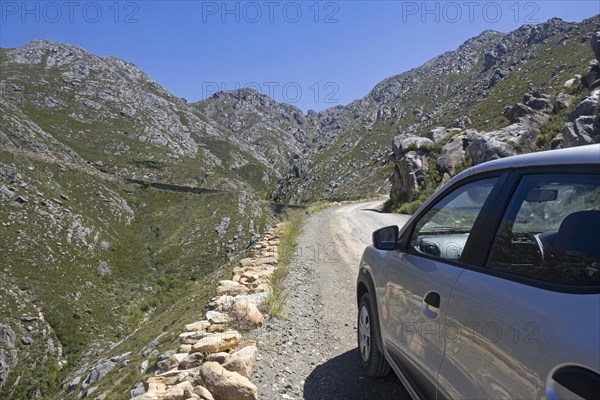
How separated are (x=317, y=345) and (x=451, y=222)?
9.42ft

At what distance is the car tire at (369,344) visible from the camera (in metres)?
3.75

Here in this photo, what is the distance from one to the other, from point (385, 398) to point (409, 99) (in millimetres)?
131719

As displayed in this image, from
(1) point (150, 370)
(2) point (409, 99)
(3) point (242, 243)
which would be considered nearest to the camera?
(1) point (150, 370)

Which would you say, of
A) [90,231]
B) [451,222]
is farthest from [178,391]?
[90,231]

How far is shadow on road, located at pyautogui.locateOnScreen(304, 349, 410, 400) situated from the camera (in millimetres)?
3717

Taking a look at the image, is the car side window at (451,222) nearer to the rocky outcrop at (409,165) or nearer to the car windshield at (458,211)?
the car windshield at (458,211)

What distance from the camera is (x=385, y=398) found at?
3607mm

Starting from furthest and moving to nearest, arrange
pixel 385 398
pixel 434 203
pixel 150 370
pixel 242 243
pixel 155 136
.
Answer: pixel 155 136
pixel 242 243
pixel 150 370
pixel 385 398
pixel 434 203

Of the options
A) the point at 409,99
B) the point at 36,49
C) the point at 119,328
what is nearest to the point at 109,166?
the point at 119,328

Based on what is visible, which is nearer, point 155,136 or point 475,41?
point 155,136

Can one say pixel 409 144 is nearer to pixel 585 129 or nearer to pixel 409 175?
pixel 409 175

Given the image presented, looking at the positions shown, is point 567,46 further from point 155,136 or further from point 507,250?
point 155,136

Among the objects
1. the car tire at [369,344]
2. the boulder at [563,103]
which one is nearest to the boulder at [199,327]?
the car tire at [369,344]

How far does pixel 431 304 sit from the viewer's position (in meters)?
2.38
